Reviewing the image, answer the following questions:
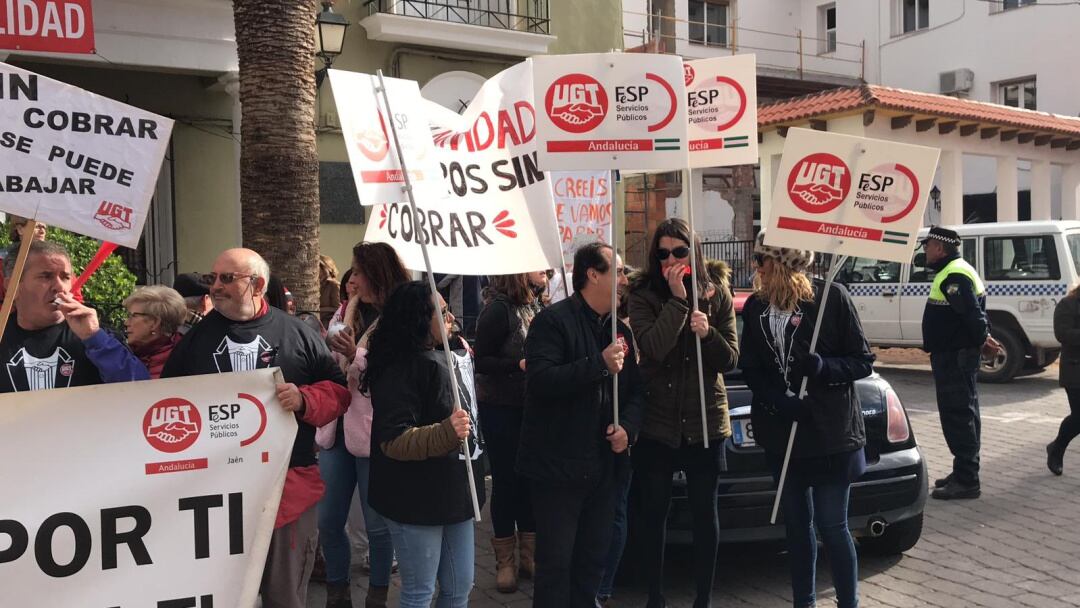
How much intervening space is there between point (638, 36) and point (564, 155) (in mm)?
21004

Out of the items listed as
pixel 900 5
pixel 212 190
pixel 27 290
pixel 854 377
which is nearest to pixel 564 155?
pixel 854 377

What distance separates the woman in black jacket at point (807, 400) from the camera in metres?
4.61

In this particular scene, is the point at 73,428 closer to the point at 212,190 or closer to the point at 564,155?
the point at 564,155

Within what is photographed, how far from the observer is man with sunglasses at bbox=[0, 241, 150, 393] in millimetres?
3680

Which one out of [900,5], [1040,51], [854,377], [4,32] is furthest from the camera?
[900,5]

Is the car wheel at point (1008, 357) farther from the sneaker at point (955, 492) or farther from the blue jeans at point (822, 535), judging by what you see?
the blue jeans at point (822, 535)

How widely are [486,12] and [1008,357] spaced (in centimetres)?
823

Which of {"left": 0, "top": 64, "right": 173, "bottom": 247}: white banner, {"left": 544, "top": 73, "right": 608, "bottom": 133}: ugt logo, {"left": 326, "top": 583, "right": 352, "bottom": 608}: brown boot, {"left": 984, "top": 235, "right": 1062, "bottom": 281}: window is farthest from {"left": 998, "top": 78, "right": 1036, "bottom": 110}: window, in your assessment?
{"left": 0, "top": 64, "right": 173, "bottom": 247}: white banner

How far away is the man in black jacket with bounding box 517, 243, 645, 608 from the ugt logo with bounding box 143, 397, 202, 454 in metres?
1.37

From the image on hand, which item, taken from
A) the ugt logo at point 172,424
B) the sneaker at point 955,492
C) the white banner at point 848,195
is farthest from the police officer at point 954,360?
the ugt logo at point 172,424

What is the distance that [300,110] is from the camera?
670 cm

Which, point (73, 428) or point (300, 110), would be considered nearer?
point (73, 428)

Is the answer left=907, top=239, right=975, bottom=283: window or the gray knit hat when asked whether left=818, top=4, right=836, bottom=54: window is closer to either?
left=907, top=239, right=975, bottom=283: window

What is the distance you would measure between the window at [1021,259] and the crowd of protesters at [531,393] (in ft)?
30.0
